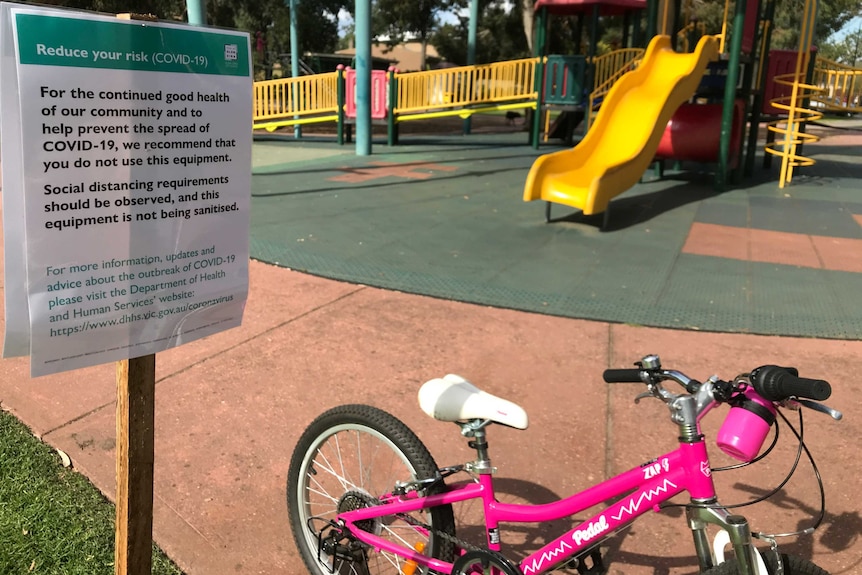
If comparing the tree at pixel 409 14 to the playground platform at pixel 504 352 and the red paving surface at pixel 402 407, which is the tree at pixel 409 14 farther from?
the red paving surface at pixel 402 407

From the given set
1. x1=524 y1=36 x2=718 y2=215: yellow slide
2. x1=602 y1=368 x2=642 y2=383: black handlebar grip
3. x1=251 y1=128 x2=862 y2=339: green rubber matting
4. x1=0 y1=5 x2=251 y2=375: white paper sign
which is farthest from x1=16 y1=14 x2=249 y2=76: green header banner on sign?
x1=524 y1=36 x2=718 y2=215: yellow slide

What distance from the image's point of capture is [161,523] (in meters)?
2.61

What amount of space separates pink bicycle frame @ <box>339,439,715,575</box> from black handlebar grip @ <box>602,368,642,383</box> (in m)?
0.20

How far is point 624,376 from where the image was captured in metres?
1.85

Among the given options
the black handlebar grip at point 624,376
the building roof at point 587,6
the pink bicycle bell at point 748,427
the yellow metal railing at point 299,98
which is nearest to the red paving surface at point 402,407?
the black handlebar grip at point 624,376

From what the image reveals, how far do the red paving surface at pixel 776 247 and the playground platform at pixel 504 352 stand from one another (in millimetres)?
37

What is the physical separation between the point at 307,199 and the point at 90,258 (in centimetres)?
722

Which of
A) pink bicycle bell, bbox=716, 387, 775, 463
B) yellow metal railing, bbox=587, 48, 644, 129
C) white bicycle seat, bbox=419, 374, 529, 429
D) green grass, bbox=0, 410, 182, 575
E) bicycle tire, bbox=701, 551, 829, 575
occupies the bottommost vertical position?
green grass, bbox=0, 410, 182, 575

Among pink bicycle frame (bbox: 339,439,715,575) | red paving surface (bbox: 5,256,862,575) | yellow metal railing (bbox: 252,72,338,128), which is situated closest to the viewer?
pink bicycle frame (bbox: 339,439,715,575)

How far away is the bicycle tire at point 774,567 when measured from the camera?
1644mm

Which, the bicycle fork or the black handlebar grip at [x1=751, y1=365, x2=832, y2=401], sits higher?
the black handlebar grip at [x1=751, y1=365, x2=832, y2=401]

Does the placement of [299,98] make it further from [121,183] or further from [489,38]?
[489,38]

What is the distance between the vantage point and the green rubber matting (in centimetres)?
499

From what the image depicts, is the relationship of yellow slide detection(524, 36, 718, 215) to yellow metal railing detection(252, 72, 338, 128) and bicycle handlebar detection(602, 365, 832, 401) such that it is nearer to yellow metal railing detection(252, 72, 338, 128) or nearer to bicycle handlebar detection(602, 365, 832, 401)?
bicycle handlebar detection(602, 365, 832, 401)
